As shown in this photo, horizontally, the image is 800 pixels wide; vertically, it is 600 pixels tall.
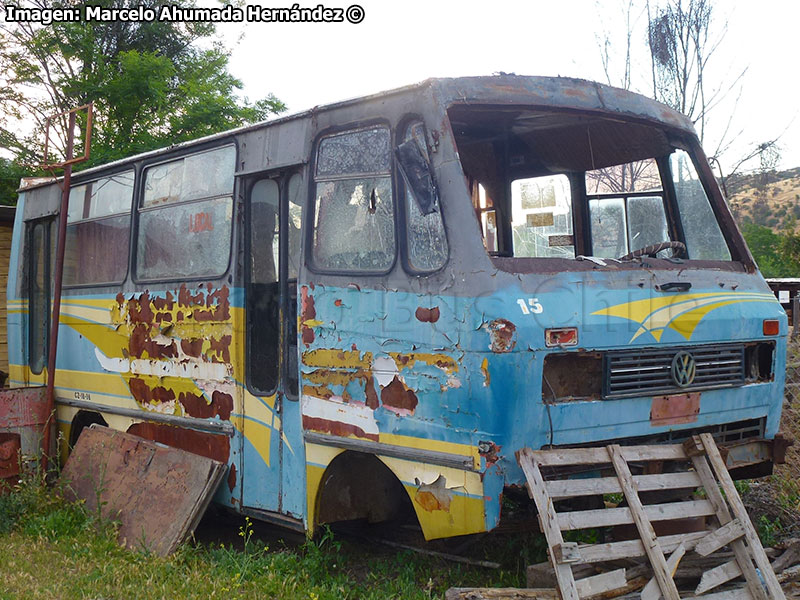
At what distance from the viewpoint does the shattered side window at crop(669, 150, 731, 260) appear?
5.54m

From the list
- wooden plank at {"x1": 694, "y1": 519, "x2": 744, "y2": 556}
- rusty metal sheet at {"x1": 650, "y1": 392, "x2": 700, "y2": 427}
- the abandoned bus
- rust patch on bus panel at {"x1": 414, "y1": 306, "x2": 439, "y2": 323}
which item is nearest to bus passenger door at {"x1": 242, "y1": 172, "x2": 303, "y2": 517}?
the abandoned bus

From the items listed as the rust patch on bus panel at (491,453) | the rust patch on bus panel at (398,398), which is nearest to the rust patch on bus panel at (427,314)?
the rust patch on bus panel at (398,398)

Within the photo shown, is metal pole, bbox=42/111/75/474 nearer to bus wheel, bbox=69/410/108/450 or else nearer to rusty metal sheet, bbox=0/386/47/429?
rusty metal sheet, bbox=0/386/47/429

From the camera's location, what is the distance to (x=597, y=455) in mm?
4359

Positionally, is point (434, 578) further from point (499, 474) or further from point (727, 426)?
point (727, 426)

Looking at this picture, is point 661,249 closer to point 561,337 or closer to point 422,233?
point 561,337

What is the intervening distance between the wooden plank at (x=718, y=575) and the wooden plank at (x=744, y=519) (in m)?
0.11

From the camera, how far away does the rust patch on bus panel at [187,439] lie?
605cm

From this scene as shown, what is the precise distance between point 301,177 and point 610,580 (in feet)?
10.1

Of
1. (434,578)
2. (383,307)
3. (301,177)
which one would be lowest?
A: (434,578)

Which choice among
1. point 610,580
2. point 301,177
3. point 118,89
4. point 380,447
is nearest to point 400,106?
point 301,177

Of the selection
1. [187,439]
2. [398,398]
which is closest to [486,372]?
[398,398]

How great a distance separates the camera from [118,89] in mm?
16828

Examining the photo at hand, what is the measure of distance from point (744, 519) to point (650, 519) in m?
0.52
